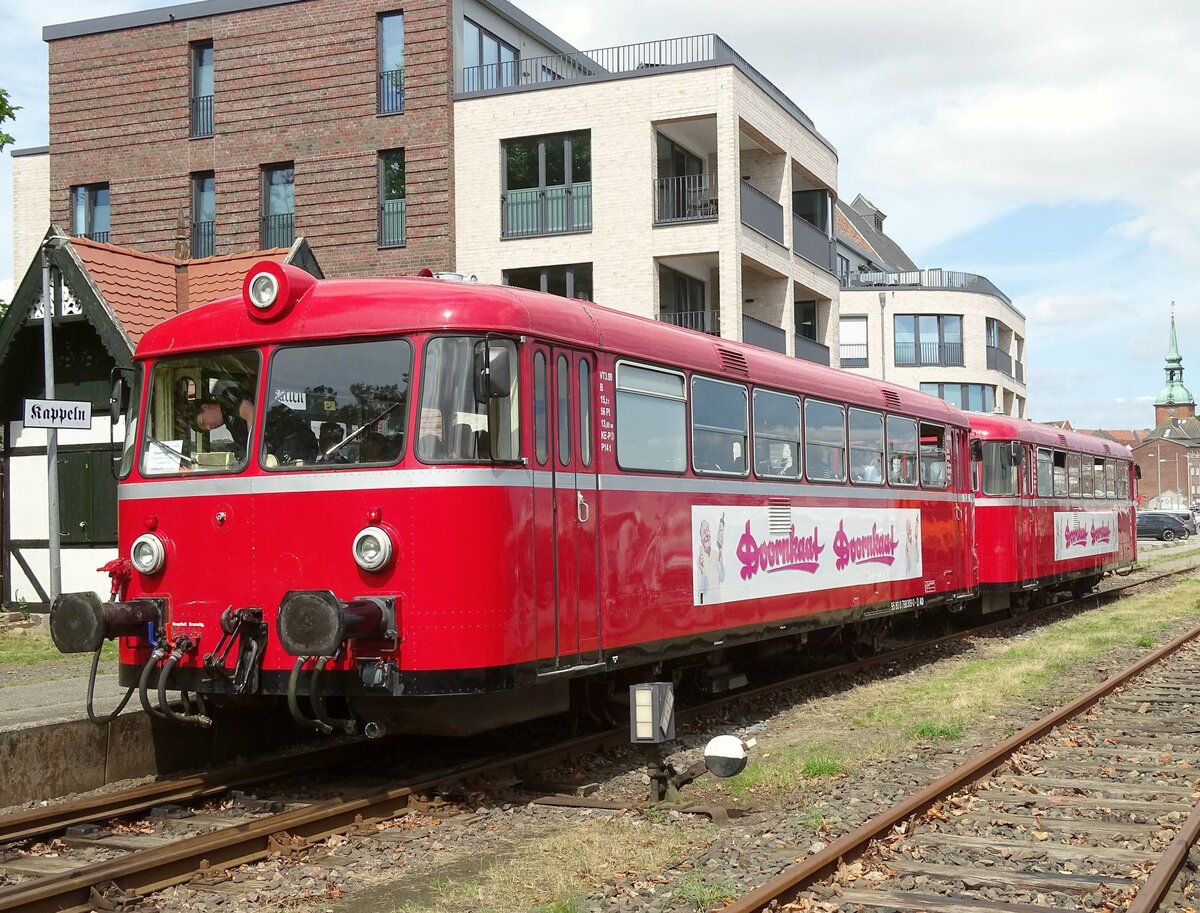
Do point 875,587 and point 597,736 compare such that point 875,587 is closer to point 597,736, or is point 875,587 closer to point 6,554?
point 597,736

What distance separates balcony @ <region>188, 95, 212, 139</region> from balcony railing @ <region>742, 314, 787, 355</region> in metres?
12.2

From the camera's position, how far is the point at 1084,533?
25.1 metres

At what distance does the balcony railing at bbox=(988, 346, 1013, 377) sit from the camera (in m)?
58.1

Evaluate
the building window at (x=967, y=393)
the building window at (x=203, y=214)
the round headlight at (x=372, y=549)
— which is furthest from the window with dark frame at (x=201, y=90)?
the building window at (x=967, y=393)

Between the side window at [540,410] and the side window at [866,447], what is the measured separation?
5996mm

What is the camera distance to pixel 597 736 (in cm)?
1045

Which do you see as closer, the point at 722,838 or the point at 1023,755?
the point at 722,838

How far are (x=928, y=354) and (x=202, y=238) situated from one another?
34510 millimetres

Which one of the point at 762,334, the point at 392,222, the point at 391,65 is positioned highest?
the point at 391,65

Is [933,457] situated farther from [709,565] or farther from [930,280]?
[930,280]

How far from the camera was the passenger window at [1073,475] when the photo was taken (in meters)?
24.1

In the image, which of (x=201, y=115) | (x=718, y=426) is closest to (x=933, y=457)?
(x=718, y=426)

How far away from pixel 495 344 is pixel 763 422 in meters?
4.19

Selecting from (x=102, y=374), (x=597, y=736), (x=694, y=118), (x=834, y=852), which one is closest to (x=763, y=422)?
(x=597, y=736)
